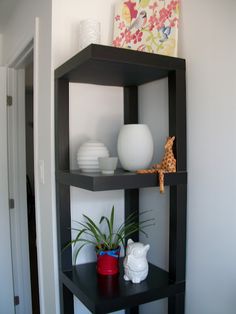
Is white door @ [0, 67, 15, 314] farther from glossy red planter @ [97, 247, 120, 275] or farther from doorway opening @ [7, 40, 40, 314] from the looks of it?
glossy red planter @ [97, 247, 120, 275]

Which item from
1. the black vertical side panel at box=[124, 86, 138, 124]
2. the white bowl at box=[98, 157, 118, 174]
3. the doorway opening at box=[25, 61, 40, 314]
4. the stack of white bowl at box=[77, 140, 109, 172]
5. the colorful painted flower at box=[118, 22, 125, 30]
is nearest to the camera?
the white bowl at box=[98, 157, 118, 174]

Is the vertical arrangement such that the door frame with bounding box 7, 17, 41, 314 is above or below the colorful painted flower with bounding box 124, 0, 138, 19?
below

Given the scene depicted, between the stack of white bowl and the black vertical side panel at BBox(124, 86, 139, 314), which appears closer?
the stack of white bowl

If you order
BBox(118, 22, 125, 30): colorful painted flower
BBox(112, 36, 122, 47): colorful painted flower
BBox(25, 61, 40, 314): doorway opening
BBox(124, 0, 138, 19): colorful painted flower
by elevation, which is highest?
BBox(124, 0, 138, 19): colorful painted flower

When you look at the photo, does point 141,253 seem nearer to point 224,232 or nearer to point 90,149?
point 224,232

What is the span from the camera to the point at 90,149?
4.16 ft

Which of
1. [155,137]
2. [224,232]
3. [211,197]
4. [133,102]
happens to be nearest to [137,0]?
[133,102]

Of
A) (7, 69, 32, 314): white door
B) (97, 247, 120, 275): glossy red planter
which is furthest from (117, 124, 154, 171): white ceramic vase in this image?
(7, 69, 32, 314): white door

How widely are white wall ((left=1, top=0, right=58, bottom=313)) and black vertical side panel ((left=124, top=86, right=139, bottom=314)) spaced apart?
0.36m

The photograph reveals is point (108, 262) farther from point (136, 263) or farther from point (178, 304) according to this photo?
point (178, 304)

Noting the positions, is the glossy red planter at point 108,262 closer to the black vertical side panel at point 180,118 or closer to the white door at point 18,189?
the black vertical side panel at point 180,118

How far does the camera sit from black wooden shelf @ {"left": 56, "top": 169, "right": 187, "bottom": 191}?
1064 mm

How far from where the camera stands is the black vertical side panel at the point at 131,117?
4.90 ft

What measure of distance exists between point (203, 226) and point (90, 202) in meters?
0.53
